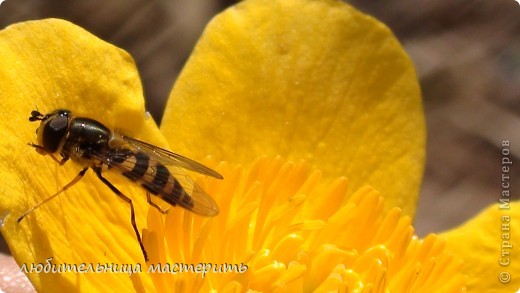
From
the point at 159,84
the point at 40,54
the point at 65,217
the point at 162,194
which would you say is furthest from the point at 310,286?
the point at 159,84

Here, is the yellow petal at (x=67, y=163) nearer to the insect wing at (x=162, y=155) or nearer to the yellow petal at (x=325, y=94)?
the insect wing at (x=162, y=155)

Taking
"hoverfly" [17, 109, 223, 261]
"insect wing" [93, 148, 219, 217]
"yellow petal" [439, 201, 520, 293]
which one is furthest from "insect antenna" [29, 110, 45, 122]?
"yellow petal" [439, 201, 520, 293]

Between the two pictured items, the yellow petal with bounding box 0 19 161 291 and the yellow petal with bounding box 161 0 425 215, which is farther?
the yellow petal with bounding box 161 0 425 215

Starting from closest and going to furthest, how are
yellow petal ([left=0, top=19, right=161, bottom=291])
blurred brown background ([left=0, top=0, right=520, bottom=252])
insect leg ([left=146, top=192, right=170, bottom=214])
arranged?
yellow petal ([left=0, top=19, right=161, bottom=291])
insect leg ([left=146, top=192, right=170, bottom=214])
blurred brown background ([left=0, top=0, right=520, bottom=252])

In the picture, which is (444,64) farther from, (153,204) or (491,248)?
(153,204)

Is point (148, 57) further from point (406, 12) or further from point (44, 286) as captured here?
point (44, 286)

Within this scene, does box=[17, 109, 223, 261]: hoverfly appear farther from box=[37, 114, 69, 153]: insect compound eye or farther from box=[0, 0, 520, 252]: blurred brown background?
box=[0, 0, 520, 252]: blurred brown background
